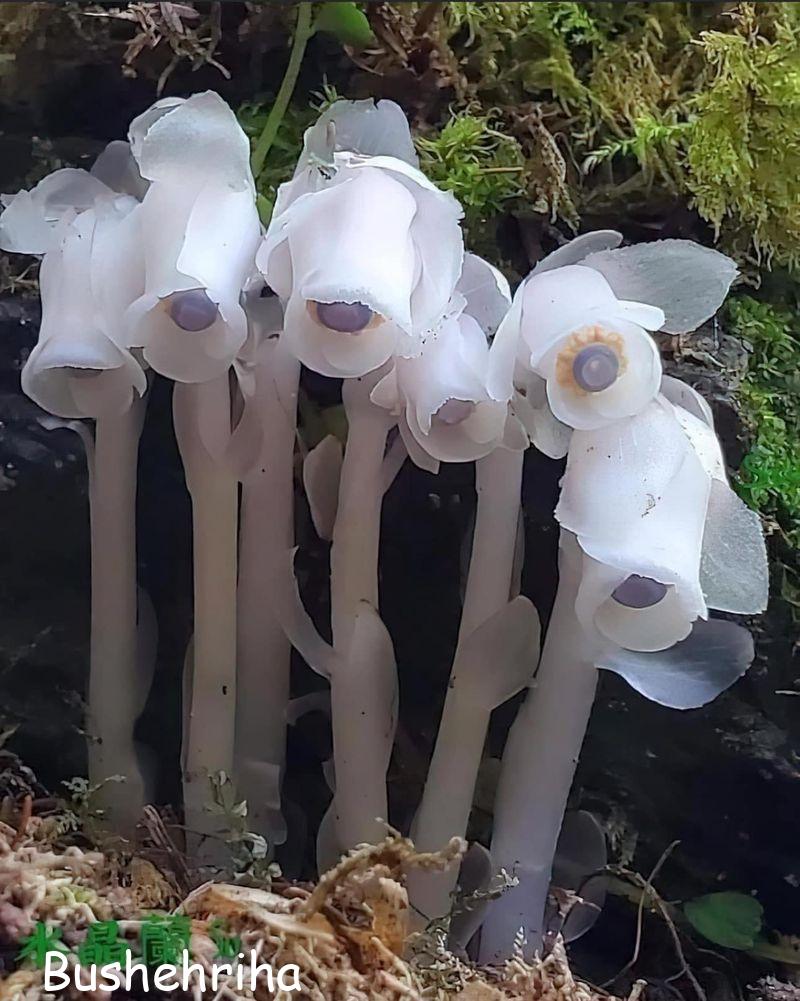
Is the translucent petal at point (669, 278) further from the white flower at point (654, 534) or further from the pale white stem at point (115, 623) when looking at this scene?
the pale white stem at point (115, 623)

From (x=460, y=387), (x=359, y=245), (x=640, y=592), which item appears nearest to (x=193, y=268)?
(x=359, y=245)

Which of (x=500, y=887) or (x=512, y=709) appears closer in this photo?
(x=500, y=887)

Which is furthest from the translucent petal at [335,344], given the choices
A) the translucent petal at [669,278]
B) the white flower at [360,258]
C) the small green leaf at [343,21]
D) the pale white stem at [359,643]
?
the small green leaf at [343,21]

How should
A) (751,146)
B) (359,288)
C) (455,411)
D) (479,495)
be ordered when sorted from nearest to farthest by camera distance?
(359,288) → (455,411) → (479,495) → (751,146)

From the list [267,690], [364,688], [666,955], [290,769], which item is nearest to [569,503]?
[364,688]

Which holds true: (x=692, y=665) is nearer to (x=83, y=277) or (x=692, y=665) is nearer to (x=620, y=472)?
(x=620, y=472)

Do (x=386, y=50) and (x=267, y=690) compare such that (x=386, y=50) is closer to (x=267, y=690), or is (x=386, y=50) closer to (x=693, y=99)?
(x=693, y=99)
